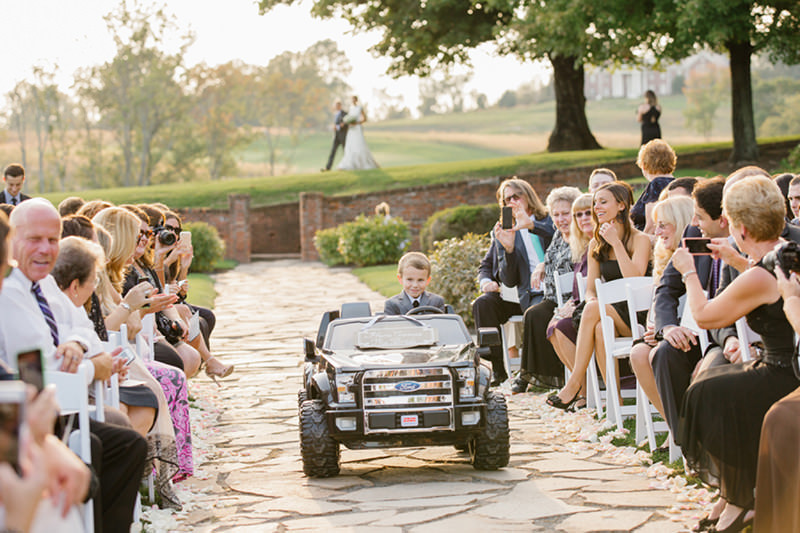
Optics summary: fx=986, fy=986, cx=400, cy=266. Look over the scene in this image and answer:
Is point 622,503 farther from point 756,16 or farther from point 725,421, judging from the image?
point 756,16

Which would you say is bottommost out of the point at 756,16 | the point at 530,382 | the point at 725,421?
the point at 530,382

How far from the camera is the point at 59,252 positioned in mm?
5430

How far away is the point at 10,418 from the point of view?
2.56m

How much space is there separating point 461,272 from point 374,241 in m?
14.4

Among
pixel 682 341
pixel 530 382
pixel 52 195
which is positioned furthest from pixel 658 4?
pixel 52 195

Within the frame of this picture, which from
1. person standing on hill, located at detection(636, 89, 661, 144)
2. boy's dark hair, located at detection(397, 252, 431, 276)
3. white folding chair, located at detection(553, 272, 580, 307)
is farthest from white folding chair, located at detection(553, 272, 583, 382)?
person standing on hill, located at detection(636, 89, 661, 144)

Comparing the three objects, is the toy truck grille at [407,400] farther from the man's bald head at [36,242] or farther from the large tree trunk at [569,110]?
the large tree trunk at [569,110]

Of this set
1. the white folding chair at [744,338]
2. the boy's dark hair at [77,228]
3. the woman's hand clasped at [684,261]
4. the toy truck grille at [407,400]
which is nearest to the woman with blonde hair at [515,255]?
the toy truck grille at [407,400]

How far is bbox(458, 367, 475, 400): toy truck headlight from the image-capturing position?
21.8 ft

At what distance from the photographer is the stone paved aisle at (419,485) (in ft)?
19.0

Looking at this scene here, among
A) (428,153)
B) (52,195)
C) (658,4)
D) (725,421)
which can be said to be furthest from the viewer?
(428,153)

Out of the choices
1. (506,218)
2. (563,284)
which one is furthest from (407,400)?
(506,218)

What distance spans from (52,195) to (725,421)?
38885 mm

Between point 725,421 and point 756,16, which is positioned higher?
point 756,16
